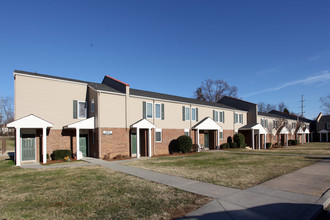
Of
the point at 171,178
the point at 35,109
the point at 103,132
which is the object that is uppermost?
the point at 35,109

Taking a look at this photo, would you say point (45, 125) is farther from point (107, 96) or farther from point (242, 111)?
point (242, 111)

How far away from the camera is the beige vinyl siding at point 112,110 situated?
17078 mm

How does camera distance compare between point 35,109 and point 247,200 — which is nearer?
point 247,200

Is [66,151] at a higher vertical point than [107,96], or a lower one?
lower

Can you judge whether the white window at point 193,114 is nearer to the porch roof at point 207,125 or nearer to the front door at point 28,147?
the porch roof at point 207,125

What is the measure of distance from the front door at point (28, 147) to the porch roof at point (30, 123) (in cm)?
188

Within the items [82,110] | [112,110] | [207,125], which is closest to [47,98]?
[82,110]

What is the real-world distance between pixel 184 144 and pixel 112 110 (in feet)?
25.4

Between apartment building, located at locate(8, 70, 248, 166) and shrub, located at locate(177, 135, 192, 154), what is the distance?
0.95 metres

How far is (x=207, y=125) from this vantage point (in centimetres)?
2423

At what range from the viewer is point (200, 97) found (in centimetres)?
5359

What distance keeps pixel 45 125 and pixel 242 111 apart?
25258 millimetres

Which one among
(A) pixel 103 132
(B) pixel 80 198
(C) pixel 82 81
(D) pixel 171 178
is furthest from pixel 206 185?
(C) pixel 82 81

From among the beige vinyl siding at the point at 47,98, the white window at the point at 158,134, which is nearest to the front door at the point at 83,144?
the beige vinyl siding at the point at 47,98
